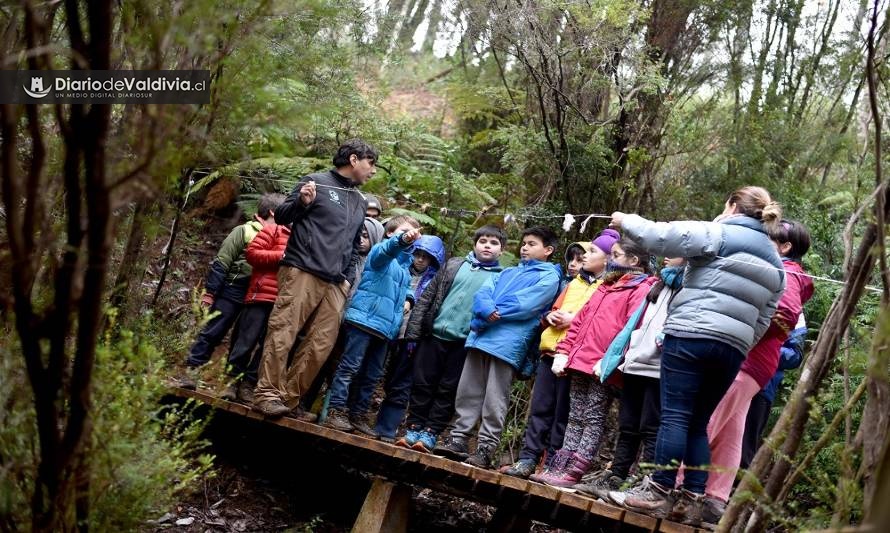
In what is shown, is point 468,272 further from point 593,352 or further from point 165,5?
point 165,5

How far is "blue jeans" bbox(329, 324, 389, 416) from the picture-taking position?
601 cm

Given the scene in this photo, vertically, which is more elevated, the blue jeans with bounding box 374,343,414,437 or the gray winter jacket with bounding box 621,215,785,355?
the gray winter jacket with bounding box 621,215,785,355

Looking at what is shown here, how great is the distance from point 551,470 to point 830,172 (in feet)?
24.4

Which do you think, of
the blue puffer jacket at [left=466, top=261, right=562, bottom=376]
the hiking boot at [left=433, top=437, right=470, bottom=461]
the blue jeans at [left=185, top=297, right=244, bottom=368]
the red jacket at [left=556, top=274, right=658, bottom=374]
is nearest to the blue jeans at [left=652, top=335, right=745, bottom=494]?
the red jacket at [left=556, top=274, right=658, bottom=374]

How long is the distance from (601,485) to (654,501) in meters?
0.62

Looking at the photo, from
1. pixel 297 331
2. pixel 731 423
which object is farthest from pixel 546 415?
pixel 297 331

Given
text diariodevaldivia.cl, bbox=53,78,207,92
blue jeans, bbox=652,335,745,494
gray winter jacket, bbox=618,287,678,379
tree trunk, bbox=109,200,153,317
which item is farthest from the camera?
gray winter jacket, bbox=618,287,678,379

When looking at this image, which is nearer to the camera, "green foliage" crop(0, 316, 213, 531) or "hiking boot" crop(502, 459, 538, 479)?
"green foliage" crop(0, 316, 213, 531)

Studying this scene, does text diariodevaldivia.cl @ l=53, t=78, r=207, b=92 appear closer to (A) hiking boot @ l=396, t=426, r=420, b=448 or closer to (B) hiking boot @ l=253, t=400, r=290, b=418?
(B) hiking boot @ l=253, t=400, r=290, b=418

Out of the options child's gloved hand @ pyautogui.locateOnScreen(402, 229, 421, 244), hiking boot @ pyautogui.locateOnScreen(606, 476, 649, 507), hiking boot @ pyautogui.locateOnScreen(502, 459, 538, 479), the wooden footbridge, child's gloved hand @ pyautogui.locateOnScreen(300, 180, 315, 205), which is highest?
child's gloved hand @ pyautogui.locateOnScreen(300, 180, 315, 205)

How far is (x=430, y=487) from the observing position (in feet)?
18.4

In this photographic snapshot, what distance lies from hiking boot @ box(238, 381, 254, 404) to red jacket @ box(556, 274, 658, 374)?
2.36m

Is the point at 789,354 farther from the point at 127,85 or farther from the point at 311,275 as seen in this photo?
the point at 127,85

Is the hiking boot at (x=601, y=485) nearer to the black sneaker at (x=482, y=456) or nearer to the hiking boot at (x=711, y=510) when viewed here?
the hiking boot at (x=711, y=510)
